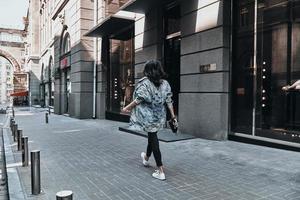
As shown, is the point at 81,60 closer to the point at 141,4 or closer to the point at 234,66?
the point at 141,4

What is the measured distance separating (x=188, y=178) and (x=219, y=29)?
5065mm

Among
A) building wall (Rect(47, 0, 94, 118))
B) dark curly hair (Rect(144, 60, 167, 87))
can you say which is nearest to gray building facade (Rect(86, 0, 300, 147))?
dark curly hair (Rect(144, 60, 167, 87))

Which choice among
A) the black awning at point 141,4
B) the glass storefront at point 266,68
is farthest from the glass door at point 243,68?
the black awning at point 141,4

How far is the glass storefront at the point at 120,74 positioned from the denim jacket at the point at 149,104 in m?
9.36

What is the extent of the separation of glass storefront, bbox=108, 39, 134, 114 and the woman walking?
369 inches

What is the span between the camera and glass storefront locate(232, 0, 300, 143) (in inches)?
285

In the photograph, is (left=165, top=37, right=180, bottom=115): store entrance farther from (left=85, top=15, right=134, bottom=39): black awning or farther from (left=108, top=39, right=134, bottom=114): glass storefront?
(left=108, top=39, right=134, bottom=114): glass storefront

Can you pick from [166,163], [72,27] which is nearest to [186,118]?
[166,163]

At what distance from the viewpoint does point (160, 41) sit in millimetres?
11633

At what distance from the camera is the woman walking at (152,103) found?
4992 millimetres

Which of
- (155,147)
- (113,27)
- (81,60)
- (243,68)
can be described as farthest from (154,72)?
(81,60)

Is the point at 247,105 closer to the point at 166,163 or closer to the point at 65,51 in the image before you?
Result: the point at 166,163

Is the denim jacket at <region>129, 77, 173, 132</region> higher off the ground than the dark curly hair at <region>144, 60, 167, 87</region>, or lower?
lower

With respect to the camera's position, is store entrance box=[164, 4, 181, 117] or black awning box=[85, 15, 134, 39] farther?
black awning box=[85, 15, 134, 39]
